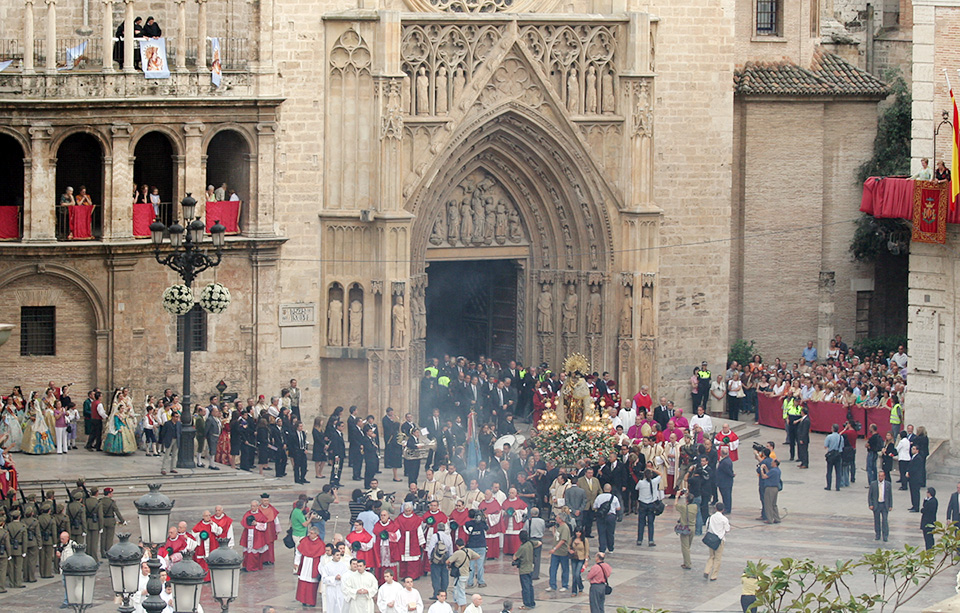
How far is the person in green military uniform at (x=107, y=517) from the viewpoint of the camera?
28.9 meters

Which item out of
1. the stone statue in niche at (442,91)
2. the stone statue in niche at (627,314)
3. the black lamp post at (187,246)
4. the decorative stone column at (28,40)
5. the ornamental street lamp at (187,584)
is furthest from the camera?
the stone statue in niche at (627,314)

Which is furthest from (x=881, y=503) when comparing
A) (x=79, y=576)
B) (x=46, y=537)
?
A: (x=79, y=576)

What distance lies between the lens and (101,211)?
38.2m

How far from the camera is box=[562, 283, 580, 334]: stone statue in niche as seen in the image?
42.7m

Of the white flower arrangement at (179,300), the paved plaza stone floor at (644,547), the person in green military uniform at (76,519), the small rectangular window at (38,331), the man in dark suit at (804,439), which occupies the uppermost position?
the white flower arrangement at (179,300)

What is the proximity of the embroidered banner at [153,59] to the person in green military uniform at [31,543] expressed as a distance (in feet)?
40.0

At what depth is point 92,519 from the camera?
28703mm

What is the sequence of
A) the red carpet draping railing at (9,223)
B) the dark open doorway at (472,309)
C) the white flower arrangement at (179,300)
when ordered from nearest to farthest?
the white flower arrangement at (179,300)
the red carpet draping railing at (9,223)
the dark open doorway at (472,309)

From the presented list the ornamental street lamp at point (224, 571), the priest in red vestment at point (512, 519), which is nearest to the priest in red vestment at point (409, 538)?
the priest in red vestment at point (512, 519)

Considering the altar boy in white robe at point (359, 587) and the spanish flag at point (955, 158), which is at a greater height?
the spanish flag at point (955, 158)

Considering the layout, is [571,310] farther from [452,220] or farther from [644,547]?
[644,547]

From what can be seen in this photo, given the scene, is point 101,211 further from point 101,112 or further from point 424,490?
point 424,490

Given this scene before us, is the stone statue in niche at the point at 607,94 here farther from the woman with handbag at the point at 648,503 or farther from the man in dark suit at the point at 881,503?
the man in dark suit at the point at 881,503

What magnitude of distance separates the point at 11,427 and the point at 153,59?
8022 millimetres
